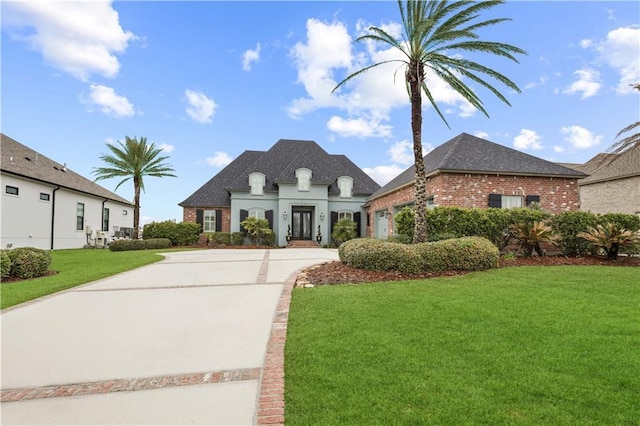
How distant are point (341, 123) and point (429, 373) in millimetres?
21937

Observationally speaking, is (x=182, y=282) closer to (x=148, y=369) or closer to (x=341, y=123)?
(x=148, y=369)

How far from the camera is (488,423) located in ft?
7.71

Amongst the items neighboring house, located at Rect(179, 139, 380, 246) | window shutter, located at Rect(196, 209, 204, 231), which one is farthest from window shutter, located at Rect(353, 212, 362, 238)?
window shutter, located at Rect(196, 209, 204, 231)

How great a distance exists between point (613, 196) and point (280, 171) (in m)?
22.9

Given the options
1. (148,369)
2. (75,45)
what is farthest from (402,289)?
(75,45)

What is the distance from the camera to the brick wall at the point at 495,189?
1463 cm

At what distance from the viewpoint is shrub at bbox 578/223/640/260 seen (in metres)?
10.3

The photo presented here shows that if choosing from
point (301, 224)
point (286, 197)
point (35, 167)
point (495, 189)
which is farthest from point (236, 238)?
point (495, 189)

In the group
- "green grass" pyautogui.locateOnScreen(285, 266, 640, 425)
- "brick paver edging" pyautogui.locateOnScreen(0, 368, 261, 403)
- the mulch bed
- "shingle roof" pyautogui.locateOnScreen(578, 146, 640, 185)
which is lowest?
"brick paver edging" pyautogui.locateOnScreen(0, 368, 261, 403)

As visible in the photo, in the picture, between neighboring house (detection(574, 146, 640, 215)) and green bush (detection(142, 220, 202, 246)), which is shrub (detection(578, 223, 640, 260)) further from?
green bush (detection(142, 220, 202, 246))

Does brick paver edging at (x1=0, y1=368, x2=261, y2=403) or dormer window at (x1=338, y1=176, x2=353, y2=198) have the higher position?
dormer window at (x1=338, y1=176, x2=353, y2=198)

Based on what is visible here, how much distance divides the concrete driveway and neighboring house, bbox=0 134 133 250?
44.0 ft

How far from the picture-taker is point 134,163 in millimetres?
23594

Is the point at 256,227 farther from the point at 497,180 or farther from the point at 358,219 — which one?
the point at 497,180
